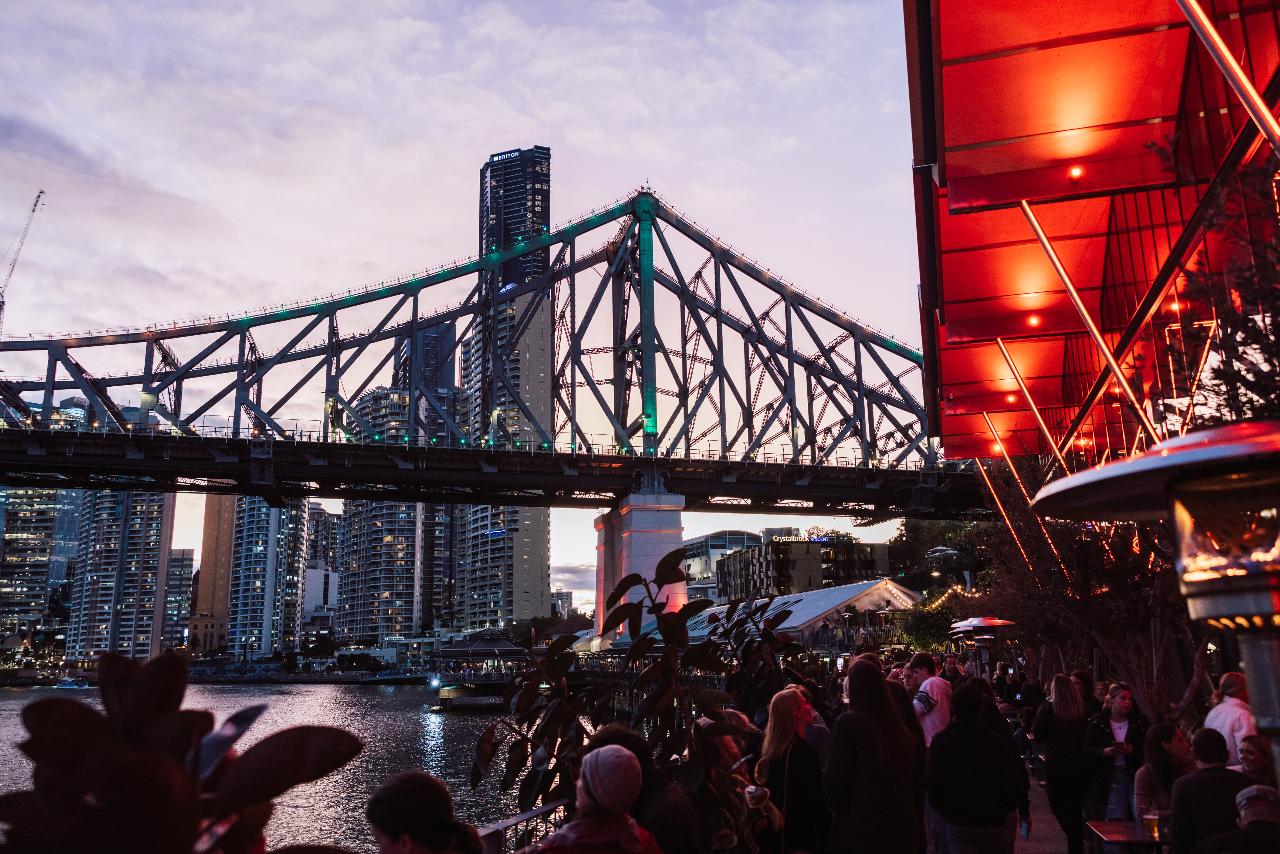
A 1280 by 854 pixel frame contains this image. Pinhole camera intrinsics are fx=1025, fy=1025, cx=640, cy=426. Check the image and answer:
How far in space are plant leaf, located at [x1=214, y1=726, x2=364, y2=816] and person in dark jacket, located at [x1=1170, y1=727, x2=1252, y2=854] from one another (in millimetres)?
4368

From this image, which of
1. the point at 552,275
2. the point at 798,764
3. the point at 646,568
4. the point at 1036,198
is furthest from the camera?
the point at 552,275

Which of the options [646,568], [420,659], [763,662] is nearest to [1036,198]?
[763,662]

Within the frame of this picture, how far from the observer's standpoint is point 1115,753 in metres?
7.24

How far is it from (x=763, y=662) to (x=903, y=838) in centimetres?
232

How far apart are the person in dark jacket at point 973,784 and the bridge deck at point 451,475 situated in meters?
39.3

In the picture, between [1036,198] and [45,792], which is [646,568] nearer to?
[1036,198]

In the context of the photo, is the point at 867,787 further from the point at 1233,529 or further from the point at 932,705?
the point at 1233,529

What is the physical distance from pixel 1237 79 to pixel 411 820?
3.15 meters

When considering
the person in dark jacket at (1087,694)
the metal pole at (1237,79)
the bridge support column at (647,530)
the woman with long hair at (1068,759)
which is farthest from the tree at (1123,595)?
the bridge support column at (647,530)

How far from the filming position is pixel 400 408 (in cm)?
17612

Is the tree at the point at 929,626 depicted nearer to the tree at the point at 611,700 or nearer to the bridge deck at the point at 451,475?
the bridge deck at the point at 451,475

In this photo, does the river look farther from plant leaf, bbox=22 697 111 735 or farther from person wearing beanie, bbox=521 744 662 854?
plant leaf, bbox=22 697 111 735

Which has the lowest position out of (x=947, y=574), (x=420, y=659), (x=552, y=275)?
(x=420, y=659)

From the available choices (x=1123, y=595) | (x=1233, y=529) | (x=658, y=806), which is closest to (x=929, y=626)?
(x=1123, y=595)
